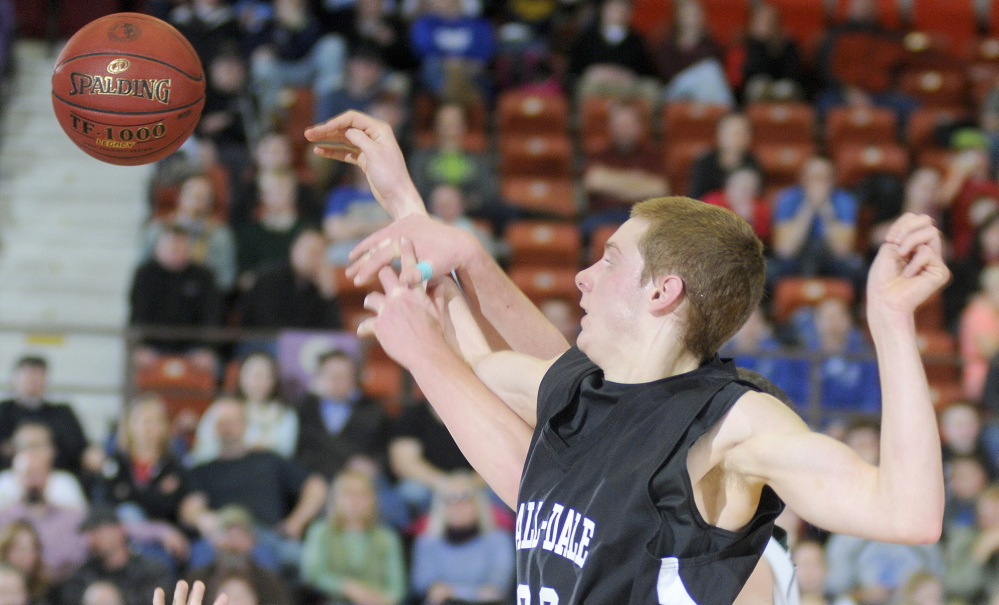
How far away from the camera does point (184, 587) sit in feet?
6.16

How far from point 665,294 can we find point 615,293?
0.11 m

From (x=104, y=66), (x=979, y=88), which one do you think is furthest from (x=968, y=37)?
(x=104, y=66)

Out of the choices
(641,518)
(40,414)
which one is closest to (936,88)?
(40,414)

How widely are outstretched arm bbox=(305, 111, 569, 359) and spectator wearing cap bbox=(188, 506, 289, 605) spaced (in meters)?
3.23

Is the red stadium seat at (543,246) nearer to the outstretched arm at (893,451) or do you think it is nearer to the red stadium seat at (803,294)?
the red stadium seat at (803,294)

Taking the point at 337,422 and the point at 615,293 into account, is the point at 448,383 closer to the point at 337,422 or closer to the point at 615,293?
the point at 615,293

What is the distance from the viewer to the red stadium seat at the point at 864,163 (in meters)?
8.44

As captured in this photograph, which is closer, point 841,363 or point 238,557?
point 238,557

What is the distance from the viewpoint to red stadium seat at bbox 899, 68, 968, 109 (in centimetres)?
955

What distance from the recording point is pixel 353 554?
5801mm

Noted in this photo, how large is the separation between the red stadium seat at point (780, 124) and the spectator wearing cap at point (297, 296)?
3674mm

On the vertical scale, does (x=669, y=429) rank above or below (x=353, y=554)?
above

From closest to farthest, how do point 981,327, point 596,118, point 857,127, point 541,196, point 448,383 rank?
point 448,383, point 981,327, point 541,196, point 596,118, point 857,127

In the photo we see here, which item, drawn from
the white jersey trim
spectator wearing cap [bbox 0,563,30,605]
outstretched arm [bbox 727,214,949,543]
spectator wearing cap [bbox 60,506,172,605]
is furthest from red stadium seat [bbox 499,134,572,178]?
outstretched arm [bbox 727,214,949,543]
